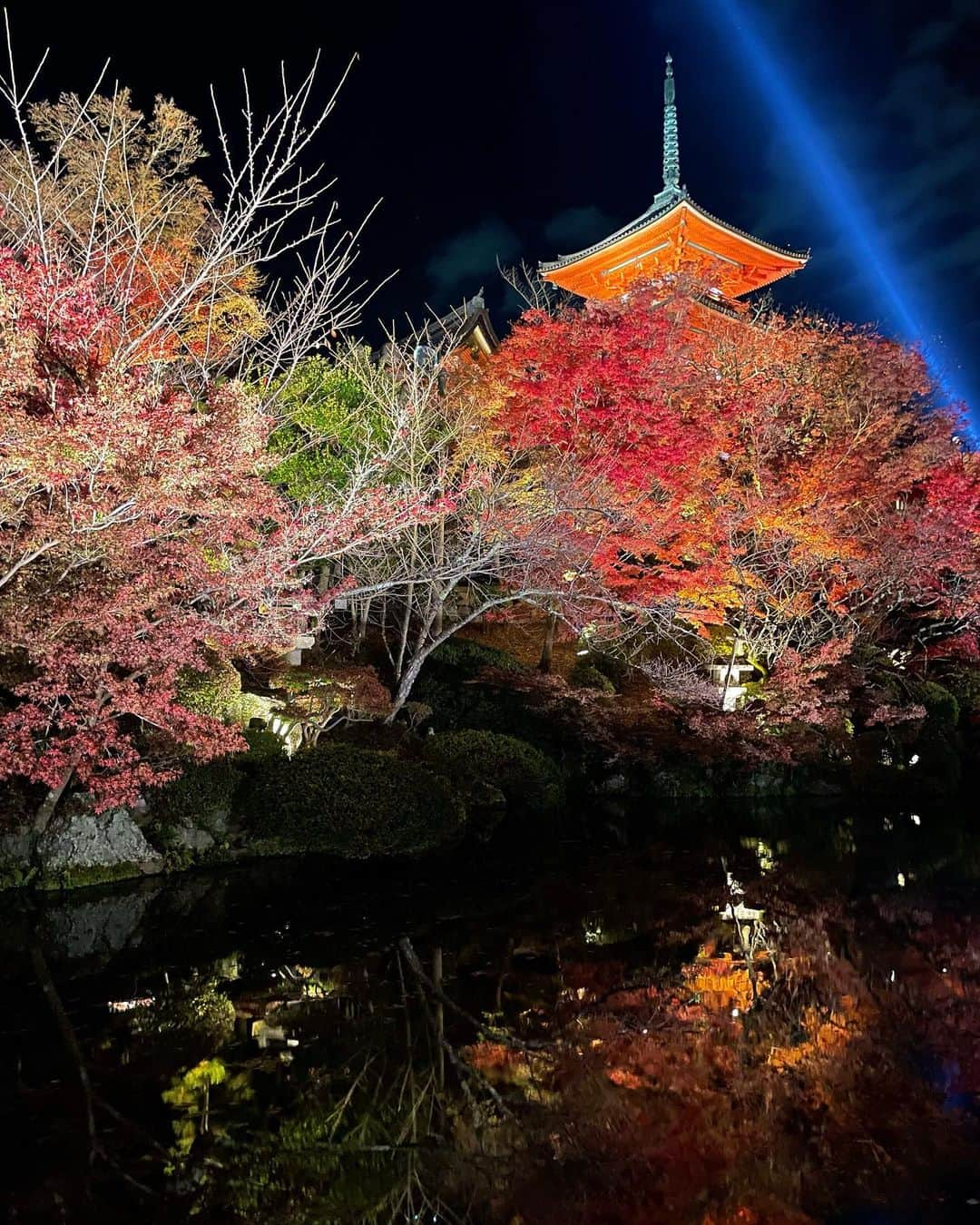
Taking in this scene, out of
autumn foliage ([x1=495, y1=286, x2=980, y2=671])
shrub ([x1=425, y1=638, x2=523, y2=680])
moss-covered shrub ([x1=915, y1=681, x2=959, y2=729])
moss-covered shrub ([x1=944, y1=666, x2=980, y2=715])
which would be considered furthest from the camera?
moss-covered shrub ([x1=944, y1=666, x2=980, y2=715])

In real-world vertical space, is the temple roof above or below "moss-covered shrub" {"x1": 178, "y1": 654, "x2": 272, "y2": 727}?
above

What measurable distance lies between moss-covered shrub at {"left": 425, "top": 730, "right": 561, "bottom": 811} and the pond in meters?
3.99

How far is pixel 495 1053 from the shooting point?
4.56m

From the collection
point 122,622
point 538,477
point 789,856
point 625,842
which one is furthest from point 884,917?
point 538,477

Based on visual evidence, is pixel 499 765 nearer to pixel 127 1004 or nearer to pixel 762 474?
pixel 762 474

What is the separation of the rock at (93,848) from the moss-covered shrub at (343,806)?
1213mm

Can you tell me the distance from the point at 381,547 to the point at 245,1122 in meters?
8.66

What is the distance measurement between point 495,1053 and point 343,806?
529 centimetres

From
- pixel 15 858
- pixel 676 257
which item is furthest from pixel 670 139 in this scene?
pixel 15 858

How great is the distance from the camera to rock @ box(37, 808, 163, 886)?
26.9ft

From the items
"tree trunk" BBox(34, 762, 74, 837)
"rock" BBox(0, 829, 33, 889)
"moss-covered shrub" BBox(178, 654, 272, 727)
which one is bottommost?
"rock" BBox(0, 829, 33, 889)

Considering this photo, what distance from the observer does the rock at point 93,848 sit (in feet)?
26.9

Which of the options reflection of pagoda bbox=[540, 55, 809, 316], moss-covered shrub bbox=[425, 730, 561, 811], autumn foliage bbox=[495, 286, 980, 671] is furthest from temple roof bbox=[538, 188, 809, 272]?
moss-covered shrub bbox=[425, 730, 561, 811]

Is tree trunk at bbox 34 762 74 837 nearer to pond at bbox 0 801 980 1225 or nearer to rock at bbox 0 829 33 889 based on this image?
rock at bbox 0 829 33 889
